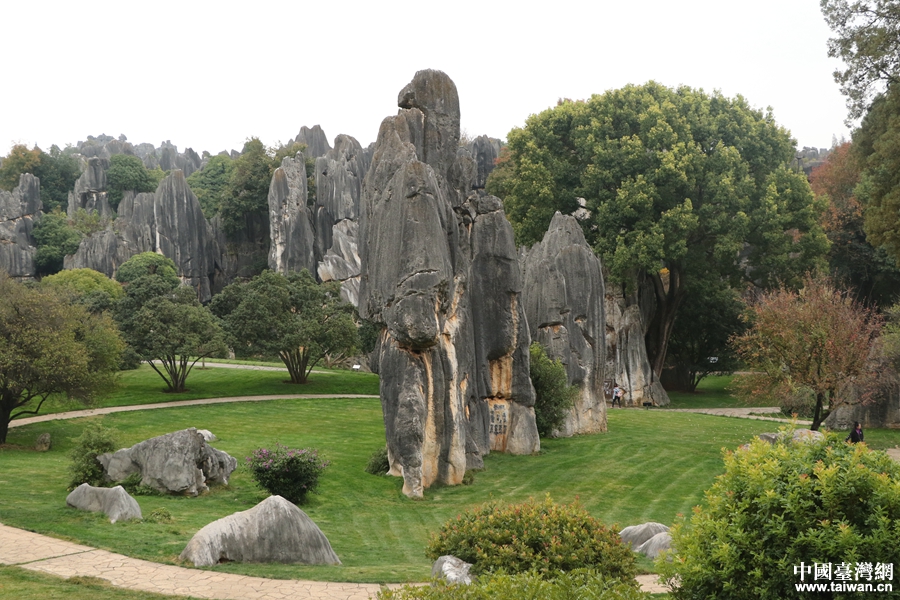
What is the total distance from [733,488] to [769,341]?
21041 millimetres

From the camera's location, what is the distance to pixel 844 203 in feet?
167

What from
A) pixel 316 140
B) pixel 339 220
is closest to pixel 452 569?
pixel 339 220

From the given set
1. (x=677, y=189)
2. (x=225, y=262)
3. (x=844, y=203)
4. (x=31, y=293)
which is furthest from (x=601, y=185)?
(x=225, y=262)

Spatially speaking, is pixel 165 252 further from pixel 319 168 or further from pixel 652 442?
pixel 652 442

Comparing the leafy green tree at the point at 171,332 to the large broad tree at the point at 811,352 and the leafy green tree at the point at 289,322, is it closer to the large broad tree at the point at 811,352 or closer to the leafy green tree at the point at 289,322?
the leafy green tree at the point at 289,322

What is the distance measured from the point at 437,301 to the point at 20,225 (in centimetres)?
6429

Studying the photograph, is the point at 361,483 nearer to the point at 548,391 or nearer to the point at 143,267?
the point at 548,391

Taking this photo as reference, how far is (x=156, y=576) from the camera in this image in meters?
Answer: 10.6

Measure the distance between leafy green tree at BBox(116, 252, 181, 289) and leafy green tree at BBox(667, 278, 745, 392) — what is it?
36857 millimetres

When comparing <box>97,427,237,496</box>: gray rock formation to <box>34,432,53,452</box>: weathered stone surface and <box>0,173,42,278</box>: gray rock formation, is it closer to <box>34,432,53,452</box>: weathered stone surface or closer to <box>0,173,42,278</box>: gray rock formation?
<box>34,432,53,452</box>: weathered stone surface

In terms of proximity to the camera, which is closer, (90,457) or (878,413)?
(90,457)

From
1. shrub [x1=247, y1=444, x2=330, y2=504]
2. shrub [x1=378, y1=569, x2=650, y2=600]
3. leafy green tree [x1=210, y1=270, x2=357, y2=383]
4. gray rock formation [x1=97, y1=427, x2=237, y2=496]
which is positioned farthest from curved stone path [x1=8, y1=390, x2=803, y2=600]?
leafy green tree [x1=210, y1=270, x2=357, y2=383]

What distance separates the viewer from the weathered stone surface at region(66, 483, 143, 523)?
559 inches

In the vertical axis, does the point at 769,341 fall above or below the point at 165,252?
below
